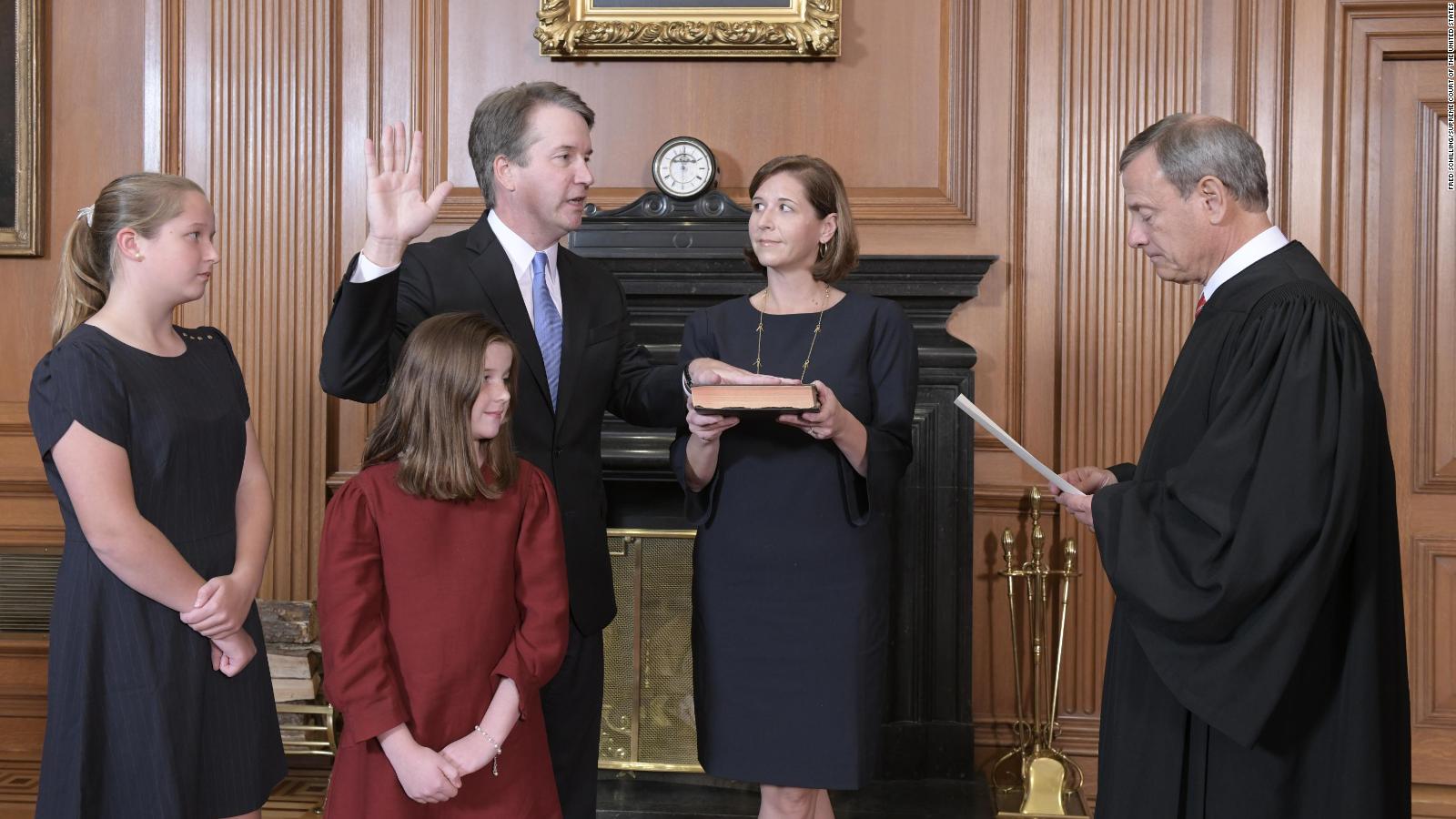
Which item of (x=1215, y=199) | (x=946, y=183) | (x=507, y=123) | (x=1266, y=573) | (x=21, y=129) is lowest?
(x=1266, y=573)

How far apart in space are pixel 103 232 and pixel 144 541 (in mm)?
632

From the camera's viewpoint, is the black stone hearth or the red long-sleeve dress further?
the black stone hearth

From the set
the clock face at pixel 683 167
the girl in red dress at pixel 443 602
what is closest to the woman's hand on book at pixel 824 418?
the girl in red dress at pixel 443 602

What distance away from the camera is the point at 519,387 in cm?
263

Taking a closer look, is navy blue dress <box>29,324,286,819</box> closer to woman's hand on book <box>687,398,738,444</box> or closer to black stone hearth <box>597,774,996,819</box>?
woman's hand on book <box>687,398,738,444</box>

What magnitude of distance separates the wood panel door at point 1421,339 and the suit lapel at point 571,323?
116 inches

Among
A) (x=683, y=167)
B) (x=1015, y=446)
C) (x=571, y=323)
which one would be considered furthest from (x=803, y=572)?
(x=683, y=167)

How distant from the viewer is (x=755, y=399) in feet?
8.32

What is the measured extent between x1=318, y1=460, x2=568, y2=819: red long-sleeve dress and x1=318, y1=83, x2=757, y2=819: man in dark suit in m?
0.23

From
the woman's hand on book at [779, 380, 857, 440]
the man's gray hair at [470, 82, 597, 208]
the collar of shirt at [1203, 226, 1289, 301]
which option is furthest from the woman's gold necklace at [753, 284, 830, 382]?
the collar of shirt at [1203, 226, 1289, 301]

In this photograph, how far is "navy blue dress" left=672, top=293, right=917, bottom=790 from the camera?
2854 millimetres

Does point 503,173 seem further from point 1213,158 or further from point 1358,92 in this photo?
point 1358,92

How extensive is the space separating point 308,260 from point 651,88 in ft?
4.53

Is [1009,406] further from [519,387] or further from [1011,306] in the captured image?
[519,387]
